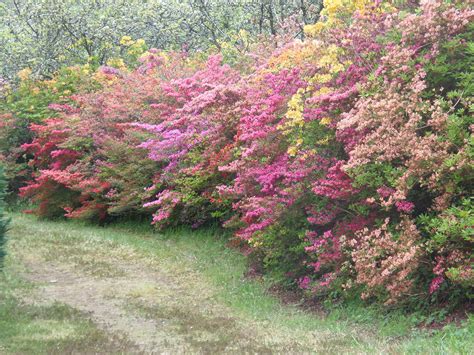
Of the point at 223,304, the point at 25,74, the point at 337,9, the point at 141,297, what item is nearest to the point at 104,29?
the point at 25,74

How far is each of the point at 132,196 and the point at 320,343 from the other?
7939 millimetres

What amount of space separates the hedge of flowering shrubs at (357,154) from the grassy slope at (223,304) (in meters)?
0.42

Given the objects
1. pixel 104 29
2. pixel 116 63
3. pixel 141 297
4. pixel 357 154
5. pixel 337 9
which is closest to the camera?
pixel 357 154

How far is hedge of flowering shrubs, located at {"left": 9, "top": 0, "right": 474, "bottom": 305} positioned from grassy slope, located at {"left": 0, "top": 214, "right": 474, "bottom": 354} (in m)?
0.42

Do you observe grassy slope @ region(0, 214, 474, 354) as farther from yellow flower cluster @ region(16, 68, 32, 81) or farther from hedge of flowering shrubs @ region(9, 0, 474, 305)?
yellow flower cluster @ region(16, 68, 32, 81)

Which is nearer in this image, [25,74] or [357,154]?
[357,154]

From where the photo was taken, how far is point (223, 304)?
832 centimetres

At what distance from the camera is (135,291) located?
8.95 metres

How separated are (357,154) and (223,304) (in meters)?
3.16

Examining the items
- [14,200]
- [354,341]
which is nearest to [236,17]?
[14,200]

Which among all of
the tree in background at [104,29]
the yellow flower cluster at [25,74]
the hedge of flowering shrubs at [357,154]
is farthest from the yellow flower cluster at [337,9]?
the yellow flower cluster at [25,74]

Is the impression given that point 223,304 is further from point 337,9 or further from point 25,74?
point 25,74

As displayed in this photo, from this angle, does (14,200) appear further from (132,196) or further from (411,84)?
(411,84)

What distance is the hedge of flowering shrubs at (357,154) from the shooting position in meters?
6.20
